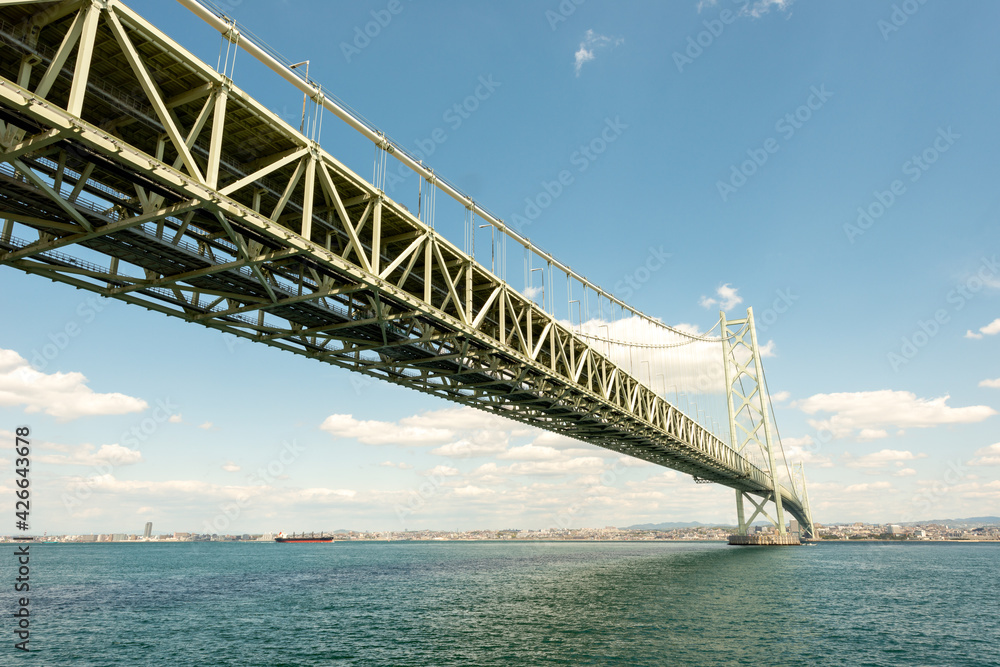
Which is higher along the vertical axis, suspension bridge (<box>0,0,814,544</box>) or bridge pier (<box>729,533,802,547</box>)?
suspension bridge (<box>0,0,814,544</box>)

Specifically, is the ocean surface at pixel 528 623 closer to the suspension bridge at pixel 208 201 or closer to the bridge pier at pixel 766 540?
the suspension bridge at pixel 208 201

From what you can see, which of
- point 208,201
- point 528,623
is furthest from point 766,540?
point 208,201

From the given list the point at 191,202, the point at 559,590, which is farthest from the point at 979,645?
the point at 191,202

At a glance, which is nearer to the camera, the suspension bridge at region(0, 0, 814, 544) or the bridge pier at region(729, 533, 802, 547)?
the suspension bridge at region(0, 0, 814, 544)

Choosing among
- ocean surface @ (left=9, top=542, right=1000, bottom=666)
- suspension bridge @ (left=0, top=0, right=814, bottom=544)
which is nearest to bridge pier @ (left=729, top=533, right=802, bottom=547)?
ocean surface @ (left=9, top=542, right=1000, bottom=666)

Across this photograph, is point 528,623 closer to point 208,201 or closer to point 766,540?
point 208,201

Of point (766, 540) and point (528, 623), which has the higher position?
point (528, 623)

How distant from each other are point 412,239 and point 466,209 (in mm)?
7080

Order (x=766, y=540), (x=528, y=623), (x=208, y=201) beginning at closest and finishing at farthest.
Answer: (x=208, y=201), (x=528, y=623), (x=766, y=540)

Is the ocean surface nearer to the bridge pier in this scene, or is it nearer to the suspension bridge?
the suspension bridge

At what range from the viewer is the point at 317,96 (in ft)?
61.6

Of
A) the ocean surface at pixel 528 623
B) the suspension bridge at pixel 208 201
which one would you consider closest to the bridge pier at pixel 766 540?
the ocean surface at pixel 528 623

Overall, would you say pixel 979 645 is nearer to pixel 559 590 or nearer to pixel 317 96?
pixel 559 590

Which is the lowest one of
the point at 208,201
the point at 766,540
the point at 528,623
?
the point at 766,540
